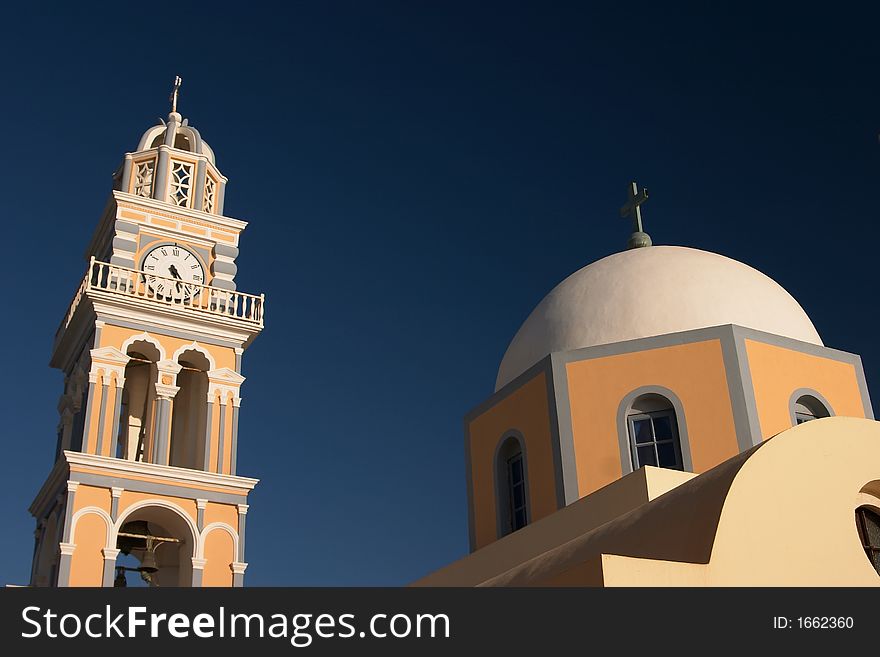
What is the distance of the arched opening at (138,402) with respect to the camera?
19.0m

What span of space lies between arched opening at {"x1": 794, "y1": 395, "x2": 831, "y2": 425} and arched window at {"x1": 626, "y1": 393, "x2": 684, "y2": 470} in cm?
143

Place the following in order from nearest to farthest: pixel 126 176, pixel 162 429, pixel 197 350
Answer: pixel 162 429 → pixel 197 350 → pixel 126 176

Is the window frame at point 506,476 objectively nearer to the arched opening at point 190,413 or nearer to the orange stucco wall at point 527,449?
the orange stucco wall at point 527,449

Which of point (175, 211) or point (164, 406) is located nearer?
point (164, 406)

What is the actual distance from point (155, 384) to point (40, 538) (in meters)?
3.26

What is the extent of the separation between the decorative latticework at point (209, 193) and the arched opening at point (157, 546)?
6.43m

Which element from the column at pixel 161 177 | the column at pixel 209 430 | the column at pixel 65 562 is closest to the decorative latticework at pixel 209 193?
the column at pixel 161 177

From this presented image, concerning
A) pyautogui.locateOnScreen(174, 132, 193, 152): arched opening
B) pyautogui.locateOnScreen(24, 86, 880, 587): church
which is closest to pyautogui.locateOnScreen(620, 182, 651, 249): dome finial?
pyautogui.locateOnScreen(24, 86, 880, 587): church

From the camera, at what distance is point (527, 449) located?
12.2m

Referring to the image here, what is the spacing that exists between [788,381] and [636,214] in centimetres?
413

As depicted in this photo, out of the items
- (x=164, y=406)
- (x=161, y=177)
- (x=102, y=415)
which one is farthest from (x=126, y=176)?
(x=102, y=415)

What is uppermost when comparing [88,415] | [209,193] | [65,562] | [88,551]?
[209,193]

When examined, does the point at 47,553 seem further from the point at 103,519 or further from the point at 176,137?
the point at 176,137
